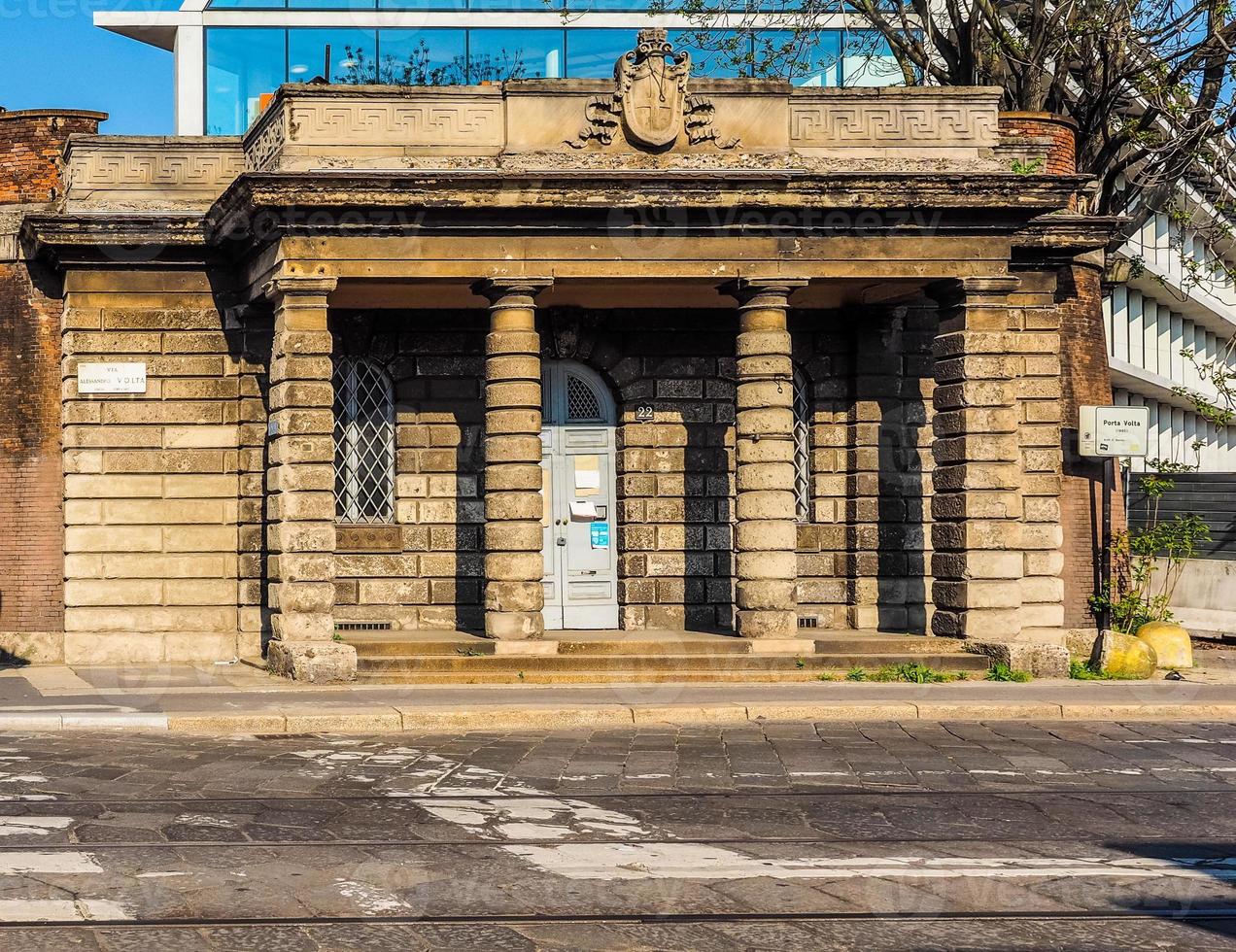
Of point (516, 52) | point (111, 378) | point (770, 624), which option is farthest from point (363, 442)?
point (516, 52)

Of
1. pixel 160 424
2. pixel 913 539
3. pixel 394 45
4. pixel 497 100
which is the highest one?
pixel 394 45

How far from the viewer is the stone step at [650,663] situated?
58.7ft

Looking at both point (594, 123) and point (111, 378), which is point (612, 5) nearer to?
point (594, 123)

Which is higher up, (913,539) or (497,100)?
(497,100)

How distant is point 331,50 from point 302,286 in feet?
67.8

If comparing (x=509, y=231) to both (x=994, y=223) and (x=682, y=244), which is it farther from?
(x=994, y=223)

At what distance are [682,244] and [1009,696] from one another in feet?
19.6

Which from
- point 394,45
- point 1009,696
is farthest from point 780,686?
point 394,45

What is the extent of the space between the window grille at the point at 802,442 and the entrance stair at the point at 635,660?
2.73 metres

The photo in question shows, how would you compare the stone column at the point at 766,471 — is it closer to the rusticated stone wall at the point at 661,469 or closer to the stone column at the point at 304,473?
the rusticated stone wall at the point at 661,469

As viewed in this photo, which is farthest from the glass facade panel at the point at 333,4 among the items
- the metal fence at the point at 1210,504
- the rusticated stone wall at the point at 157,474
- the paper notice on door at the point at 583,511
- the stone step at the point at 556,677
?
the stone step at the point at 556,677

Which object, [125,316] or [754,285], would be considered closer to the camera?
[754,285]

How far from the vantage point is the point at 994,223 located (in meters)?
18.5

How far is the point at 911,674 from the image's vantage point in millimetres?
18094
